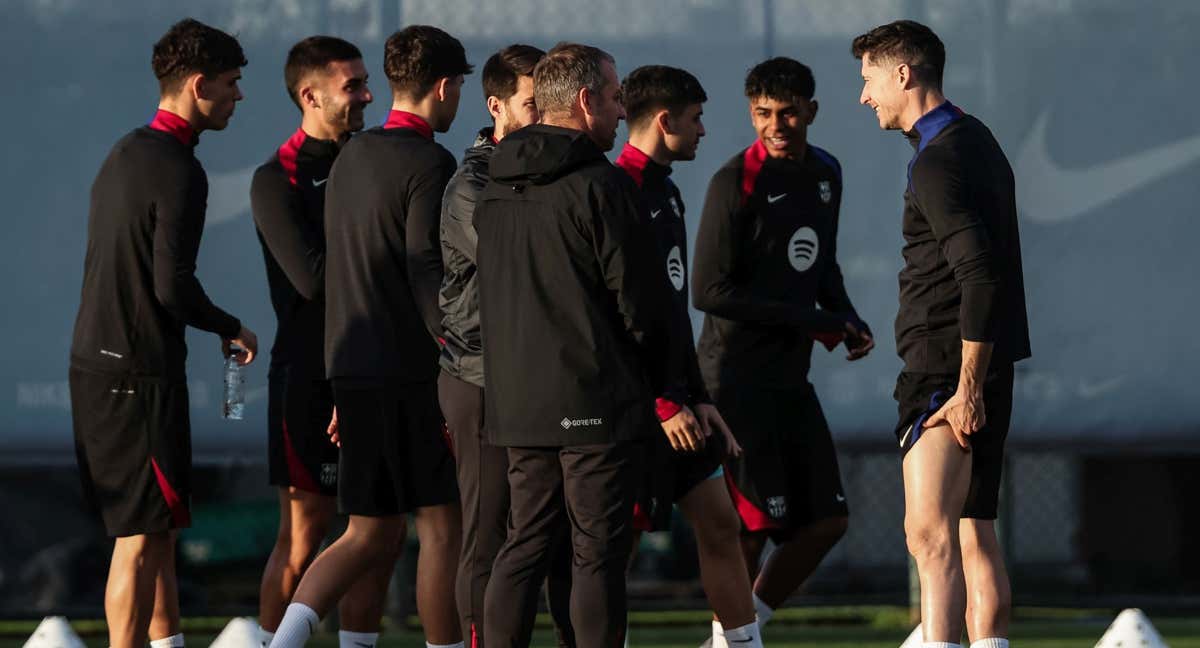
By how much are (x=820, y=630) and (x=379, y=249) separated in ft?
12.0

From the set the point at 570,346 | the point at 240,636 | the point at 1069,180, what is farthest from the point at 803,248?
the point at 240,636

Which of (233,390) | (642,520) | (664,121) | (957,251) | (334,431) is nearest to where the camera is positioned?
(957,251)

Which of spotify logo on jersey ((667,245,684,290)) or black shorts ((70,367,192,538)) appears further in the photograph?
spotify logo on jersey ((667,245,684,290))

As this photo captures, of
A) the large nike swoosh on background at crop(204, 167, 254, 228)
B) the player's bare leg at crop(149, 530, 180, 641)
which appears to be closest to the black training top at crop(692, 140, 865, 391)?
the player's bare leg at crop(149, 530, 180, 641)

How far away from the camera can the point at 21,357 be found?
334 inches

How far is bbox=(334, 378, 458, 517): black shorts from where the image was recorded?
5996 mm

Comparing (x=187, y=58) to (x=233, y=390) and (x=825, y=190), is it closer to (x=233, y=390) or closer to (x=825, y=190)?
(x=233, y=390)

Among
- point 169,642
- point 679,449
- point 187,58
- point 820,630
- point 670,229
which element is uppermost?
point 187,58

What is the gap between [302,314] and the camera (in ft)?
21.6

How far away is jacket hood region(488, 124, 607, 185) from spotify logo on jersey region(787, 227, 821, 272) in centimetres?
196

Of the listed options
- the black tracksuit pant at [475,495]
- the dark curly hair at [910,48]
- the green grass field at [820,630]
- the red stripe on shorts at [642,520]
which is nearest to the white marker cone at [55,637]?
the black tracksuit pant at [475,495]

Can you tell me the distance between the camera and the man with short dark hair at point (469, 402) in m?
5.45

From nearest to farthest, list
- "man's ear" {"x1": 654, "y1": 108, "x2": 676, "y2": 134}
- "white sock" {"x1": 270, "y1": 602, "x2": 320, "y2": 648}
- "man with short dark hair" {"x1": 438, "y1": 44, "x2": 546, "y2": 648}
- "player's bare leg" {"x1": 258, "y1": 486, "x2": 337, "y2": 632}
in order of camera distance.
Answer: "man with short dark hair" {"x1": 438, "y1": 44, "x2": 546, "y2": 648}
"white sock" {"x1": 270, "y1": 602, "x2": 320, "y2": 648}
"man's ear" {"x1": 654, "y1": 108, "x2": 676, "y2": 134}
"player's bare leg" {"x1": 258, "y1": 486, "x2": 337, "y2": 632}

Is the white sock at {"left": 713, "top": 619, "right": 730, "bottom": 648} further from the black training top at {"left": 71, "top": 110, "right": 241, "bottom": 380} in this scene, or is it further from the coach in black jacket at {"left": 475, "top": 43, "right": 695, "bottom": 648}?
the black training top at {"left": 71, "top": 110, "right": 241, "bottom": 380}
